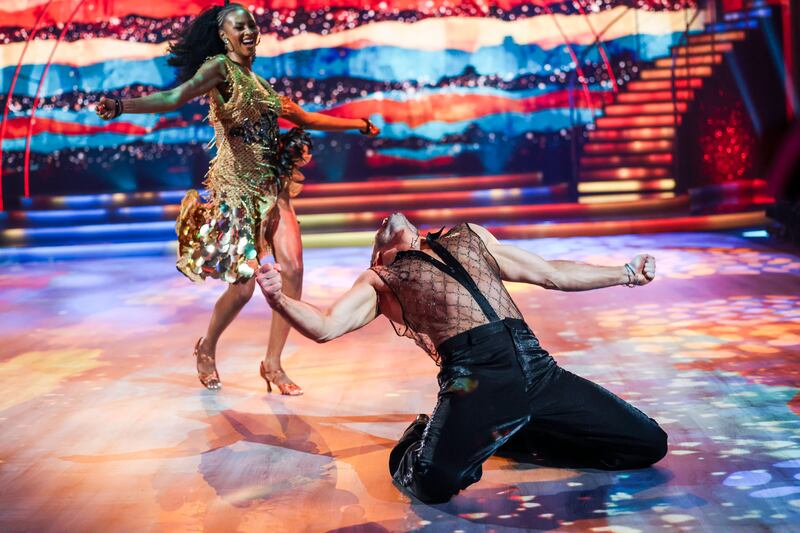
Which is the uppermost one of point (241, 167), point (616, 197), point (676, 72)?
point (676, 72)

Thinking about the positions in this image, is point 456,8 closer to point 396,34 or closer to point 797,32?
point 396,34

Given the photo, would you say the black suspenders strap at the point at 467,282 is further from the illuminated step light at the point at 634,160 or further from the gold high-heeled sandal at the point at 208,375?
the illuminated step light at the point at 634,160

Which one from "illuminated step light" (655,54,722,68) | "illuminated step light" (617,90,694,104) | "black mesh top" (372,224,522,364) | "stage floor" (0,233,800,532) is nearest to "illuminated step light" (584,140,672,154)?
"illuminated step light" (617,90,694,104)

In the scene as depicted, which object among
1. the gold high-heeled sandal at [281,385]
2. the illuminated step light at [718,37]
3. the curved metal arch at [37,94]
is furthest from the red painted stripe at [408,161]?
the gold high-heeled sandal at [281,385]

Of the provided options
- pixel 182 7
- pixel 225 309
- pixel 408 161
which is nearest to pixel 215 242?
pixel 225 309

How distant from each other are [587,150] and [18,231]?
6.96m

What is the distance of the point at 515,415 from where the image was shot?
10.0ft

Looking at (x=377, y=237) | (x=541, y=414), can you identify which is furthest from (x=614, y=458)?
(x=377, y=237)

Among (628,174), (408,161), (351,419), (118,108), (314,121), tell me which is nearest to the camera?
(118,108)

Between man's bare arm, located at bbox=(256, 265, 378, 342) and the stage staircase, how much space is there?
9.32 m

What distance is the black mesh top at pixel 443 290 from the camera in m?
3.13

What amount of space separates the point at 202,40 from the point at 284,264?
1.05 meters

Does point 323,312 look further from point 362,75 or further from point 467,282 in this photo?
point 362,75

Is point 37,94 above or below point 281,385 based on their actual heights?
above
